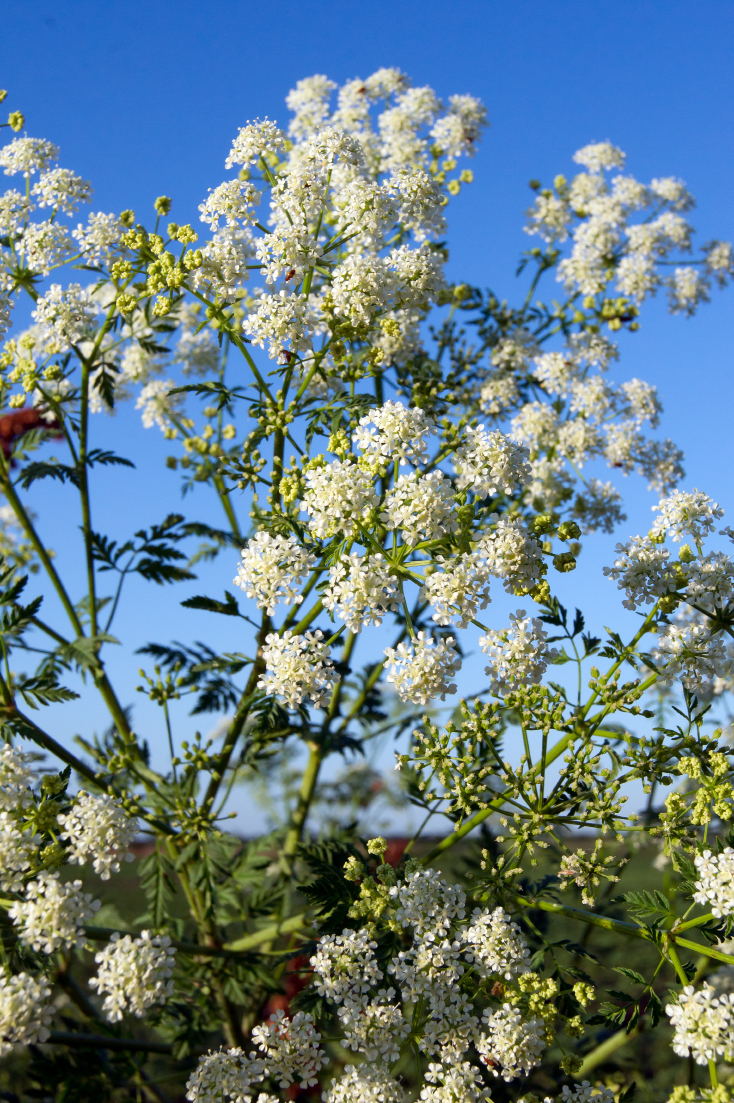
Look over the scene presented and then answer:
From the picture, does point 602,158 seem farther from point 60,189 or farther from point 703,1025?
point 703,1025

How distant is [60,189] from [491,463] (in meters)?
3.07

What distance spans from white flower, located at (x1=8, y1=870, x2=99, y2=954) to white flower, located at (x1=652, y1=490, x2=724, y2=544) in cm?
285

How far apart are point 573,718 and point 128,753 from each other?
2408mm

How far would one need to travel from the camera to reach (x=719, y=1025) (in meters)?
3.00

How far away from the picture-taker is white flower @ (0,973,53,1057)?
277 centimetres

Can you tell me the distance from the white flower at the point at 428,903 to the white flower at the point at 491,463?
5.14 ft

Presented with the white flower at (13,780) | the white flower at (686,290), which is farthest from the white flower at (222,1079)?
the white flower at (686,290)

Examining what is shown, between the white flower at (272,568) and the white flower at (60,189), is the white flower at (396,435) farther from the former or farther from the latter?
the white flower at (60,189)

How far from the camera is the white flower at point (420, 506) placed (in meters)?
3.18

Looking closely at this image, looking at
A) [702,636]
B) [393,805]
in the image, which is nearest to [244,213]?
[702,636]

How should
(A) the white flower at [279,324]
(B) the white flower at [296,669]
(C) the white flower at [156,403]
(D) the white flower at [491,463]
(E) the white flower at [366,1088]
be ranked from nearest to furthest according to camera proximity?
(E) the white flower at [366,1088], (B) the white flower at [296,669], (D) the white flower at [491,463], (A) the white flower at [279,324], (C) the white flower at [156,403]

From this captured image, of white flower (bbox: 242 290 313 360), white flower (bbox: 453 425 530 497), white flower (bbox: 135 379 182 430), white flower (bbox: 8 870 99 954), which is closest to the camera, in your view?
white flower (bbox: 8 870 99 954)

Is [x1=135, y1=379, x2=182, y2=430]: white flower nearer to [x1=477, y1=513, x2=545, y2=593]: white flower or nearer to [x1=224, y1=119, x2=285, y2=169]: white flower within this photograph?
[x1=224, y1=119, x2=285, y2=169]: white flower

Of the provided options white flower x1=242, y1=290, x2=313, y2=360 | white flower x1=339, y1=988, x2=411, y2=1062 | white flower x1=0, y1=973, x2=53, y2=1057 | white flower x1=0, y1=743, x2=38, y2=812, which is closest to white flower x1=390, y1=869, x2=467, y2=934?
white flower x1=339, y1=988, x2=411, y2=1062
